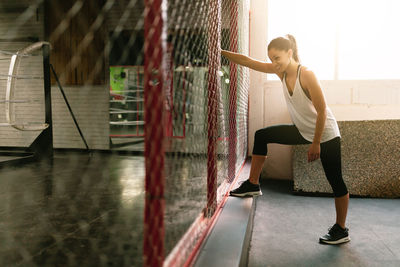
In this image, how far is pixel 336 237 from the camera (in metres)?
2.08

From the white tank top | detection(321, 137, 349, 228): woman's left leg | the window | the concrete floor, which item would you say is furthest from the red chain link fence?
the window

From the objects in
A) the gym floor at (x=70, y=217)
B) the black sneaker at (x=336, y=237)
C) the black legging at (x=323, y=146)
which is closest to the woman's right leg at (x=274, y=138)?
the black legging at (x=323, y=146)

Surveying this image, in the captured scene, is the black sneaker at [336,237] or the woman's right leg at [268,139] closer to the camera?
the black sneaker at [336,237]

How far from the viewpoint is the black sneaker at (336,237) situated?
2070 mm

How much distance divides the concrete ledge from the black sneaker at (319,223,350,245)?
1.69 feet

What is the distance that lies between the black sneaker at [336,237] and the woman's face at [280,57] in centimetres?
109

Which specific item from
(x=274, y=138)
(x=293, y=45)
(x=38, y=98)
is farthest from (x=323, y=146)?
(x=38, y=98)

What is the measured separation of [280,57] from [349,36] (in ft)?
7.51

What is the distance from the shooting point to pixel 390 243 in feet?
6.87

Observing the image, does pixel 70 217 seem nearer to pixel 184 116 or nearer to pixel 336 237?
pixel 184 116

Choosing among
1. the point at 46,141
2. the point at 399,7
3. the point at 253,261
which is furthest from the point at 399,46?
the point at 46,141

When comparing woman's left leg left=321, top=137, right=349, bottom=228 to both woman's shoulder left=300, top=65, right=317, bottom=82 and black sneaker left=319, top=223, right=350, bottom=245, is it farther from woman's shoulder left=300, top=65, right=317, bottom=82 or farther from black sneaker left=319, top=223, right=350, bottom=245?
woman's shoulder left=300, top=65, right=317, bottom=82

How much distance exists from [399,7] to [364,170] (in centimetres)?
201

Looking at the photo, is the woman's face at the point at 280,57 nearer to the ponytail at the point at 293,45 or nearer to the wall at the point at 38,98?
the ponytail at the point at 293,45
